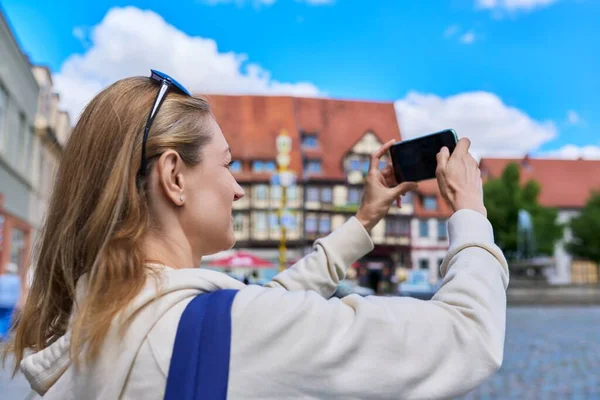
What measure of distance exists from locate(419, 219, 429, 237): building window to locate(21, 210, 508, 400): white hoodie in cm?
5035

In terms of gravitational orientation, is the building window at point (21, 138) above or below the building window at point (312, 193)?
below

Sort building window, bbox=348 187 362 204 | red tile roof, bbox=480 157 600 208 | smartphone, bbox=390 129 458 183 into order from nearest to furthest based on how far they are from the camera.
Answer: smartphone, bbox=390 129 458 183
building window, bbox=348 187 362 204
red tile roof, bbox=480 157 600 208

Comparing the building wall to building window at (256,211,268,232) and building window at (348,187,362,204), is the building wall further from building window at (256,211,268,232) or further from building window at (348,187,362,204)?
building window at (348,187,362,204)

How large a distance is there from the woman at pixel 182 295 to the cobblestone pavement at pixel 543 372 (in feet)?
9.36

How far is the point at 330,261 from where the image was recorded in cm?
179

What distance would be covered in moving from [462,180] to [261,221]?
44504 mm

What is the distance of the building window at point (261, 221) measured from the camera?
150ft

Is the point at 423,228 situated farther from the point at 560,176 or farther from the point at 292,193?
the point at 560,176

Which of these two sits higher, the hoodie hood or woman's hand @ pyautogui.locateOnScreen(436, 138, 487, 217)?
woman's hand @ pyautogui.locateOnScreen(436, 138, 487, 217)

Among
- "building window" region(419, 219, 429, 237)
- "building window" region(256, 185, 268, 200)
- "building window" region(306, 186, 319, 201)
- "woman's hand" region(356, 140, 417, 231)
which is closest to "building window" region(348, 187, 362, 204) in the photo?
"building window" region(306, 186, 319, 201)

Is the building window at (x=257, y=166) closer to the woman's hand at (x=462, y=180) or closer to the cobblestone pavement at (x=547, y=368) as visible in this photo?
the cobblestone pavement at (x=547, y=368)

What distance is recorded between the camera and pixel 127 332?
3.55ft

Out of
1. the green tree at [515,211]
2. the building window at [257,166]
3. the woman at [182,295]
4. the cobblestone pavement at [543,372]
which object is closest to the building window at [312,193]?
the building window at [257,166]

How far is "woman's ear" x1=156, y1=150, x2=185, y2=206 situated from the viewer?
49.3 inches
